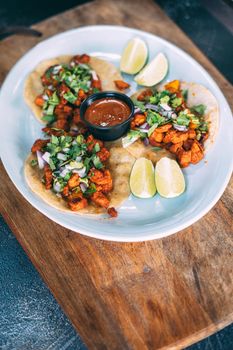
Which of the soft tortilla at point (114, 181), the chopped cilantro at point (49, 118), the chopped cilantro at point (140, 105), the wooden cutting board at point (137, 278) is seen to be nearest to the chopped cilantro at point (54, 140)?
the soft tortilla at point (114, 181)

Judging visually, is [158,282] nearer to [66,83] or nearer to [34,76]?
[66,83]

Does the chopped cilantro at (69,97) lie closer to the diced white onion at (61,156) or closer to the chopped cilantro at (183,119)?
the diced white onion at (61,156)

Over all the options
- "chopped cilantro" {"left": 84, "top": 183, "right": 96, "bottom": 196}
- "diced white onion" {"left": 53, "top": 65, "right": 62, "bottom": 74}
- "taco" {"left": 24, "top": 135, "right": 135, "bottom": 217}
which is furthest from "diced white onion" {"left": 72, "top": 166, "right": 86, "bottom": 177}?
"diced white onion" {"left": 53, "top": 65, "right": 62, "bottom": 74}

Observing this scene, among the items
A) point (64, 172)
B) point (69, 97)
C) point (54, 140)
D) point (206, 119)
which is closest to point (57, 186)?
point (64, 172)

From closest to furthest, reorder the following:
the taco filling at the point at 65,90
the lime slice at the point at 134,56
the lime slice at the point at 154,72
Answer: the taco filling at the point at 65,90 → the lime slice at the point at 154,72 → the lime slice at the point at 134,56

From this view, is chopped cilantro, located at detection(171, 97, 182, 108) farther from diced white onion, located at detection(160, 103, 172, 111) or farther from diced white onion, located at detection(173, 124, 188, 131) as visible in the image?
diced white onion, located at detection(173, 124, 188, 131)

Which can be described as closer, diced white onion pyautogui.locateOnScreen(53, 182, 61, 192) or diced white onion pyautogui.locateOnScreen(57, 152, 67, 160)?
diced white onion pyautogui.locateOnScreen(53, 182, 61, 192)
